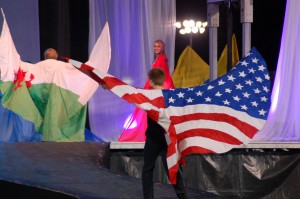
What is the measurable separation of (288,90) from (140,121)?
2.11 meters

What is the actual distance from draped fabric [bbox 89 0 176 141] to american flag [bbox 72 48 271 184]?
451cm

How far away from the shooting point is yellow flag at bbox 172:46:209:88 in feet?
42.5

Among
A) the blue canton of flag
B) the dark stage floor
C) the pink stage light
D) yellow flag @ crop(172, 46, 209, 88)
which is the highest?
the blue canton of flag

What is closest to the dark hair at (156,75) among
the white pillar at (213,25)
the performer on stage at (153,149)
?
the performer on stage at (153,149)

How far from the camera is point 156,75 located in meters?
6.51

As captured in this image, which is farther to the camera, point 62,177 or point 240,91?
point 240,91

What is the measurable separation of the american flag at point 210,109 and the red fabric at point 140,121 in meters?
3.69

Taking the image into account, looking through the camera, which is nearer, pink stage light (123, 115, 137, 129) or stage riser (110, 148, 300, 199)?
stage riser (110, 148, 300, 199)

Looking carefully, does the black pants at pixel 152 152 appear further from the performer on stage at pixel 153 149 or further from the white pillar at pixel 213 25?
the white pillar at pixel 213 25

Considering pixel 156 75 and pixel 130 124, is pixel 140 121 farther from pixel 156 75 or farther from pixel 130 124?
pixel 156 75

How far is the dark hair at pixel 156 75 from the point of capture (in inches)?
255

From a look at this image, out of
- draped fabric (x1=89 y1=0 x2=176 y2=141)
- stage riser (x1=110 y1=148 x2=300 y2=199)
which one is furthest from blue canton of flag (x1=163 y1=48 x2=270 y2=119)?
draped fabric (x1=89 y1=0 x2=176 y2=141)

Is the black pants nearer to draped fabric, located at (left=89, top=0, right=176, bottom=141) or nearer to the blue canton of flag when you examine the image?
the blue canton of flag

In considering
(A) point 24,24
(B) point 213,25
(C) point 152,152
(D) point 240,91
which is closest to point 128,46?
(B) point 213,25
